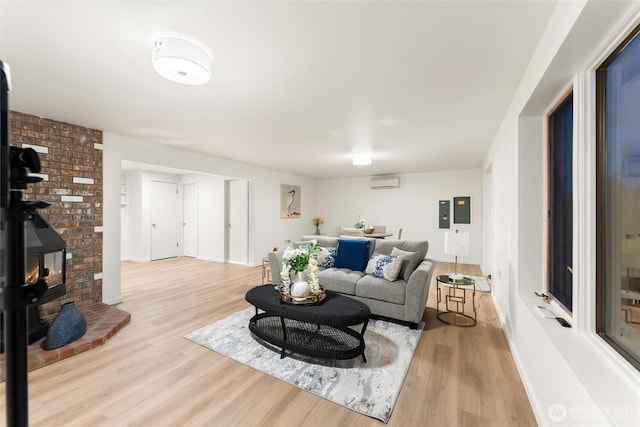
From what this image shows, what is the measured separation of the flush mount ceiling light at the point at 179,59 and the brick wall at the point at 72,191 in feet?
8.05

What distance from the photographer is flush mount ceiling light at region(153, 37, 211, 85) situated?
1.59 m

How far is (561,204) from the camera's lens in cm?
184

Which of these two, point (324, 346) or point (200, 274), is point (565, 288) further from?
point (200, 274)

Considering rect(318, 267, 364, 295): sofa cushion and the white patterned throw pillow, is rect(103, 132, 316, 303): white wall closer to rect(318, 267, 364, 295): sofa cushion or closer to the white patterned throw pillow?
rect(318, 267, 364, 295): sofa cushion

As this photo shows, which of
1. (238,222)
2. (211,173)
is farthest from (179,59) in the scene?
(238,222)

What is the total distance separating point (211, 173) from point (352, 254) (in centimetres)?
319

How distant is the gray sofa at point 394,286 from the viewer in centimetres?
289

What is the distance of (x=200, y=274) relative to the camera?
17.6ft

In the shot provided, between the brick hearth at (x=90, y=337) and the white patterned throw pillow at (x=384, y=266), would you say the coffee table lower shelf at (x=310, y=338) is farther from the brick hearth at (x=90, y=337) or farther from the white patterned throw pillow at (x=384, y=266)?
the brick hearth at (x=90, y=337)

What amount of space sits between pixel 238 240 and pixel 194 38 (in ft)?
17.3

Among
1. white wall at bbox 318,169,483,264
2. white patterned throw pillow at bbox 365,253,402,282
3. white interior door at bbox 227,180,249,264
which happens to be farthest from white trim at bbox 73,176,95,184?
white wall at bbox 318,169,483,264

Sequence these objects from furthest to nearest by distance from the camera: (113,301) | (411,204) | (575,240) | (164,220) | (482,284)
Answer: (411,204)
(164,220)
(482,284)
(113,301)
(575,240)

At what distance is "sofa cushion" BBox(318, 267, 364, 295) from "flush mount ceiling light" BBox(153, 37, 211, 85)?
2.60m

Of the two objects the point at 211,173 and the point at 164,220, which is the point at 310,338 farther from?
the point at 164,220
